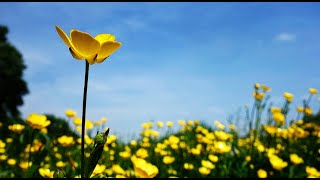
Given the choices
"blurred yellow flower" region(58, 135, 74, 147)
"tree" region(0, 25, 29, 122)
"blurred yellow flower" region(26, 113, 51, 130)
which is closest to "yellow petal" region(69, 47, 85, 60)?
"blurred yellow flower" region(26, 113, 51, 130)

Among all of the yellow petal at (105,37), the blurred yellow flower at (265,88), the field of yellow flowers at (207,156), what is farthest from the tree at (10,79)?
the yellow petal at (105,37)

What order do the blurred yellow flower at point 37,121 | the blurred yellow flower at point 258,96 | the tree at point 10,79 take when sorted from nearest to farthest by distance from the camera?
the blurred yellow flower at point 37,121, the blurred yellow flower at point 258,96, the tree at point 10,79

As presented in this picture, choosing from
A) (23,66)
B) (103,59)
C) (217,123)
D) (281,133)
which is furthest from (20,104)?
(103,59)

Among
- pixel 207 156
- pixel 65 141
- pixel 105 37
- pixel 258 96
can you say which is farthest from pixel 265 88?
pixel 105 37

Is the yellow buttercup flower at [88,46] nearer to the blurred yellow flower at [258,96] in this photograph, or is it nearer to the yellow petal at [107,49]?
the yellow petal at [107,49]

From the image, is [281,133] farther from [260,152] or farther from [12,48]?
[12,48]

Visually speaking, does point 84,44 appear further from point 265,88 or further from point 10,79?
point 10,79

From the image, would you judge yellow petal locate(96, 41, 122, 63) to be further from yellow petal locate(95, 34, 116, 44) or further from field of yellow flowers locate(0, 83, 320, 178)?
field of yellow flowers locate(0, 83, 320, 178)
